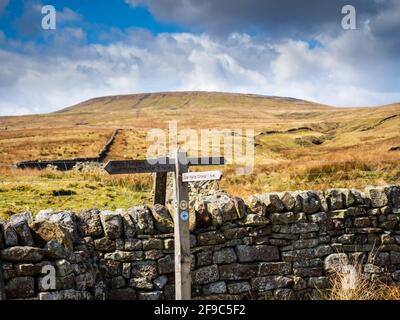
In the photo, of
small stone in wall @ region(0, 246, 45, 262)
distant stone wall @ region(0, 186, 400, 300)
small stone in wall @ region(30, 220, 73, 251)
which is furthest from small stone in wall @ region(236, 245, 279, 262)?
small stone in wall @ region(0, 246, 45, 262)

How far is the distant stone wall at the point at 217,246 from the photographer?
19.3 ft

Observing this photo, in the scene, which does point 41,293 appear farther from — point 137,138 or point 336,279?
point 137,138

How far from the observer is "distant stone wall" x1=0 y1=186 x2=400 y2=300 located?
19.3ft

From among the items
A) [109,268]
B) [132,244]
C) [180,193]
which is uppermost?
[180,193]

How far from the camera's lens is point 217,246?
24.1 feet

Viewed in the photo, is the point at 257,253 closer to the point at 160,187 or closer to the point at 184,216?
the point at 184,216

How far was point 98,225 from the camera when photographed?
6766 mm

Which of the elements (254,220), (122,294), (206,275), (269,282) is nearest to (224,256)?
(206,275)

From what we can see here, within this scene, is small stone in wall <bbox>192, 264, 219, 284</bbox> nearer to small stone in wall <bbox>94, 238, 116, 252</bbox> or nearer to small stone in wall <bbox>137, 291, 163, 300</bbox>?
small stone in wall <bbox>137, 291, 163, 300</bbox>

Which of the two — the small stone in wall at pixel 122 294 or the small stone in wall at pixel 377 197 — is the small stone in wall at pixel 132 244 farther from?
the small stone in wall at pixel 377 197

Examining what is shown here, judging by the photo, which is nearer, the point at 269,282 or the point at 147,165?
the point at 147,165

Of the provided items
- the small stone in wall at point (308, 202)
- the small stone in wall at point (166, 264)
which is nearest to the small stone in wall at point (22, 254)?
the small stone in wall at point (166, 264)
